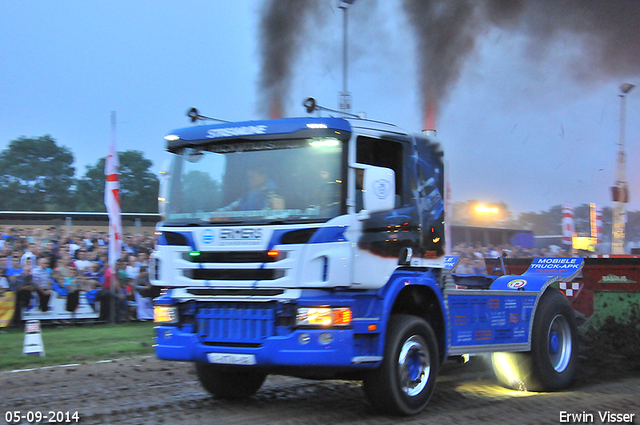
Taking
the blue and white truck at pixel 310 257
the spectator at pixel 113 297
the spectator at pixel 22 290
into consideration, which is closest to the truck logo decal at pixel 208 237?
the blue and white truck at pixel 310 257

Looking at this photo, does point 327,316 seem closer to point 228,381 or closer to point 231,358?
point 231,358

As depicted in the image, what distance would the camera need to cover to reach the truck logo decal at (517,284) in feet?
28.1

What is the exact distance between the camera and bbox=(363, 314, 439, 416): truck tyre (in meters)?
6.21

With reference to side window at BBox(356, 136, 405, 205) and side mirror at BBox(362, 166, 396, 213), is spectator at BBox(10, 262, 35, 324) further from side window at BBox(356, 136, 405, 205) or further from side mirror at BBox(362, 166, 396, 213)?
side mirror at BBox(362, 166, 396, 213)

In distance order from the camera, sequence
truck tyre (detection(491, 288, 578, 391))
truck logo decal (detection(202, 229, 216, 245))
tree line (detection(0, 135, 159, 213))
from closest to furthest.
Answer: truck logo decal (detection(202, 229, 216, 245))
truck tyre (detection(491, 288, 578, 391))
tree line (detection(0, 135, 159, 213))

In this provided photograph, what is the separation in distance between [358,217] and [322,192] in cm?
39

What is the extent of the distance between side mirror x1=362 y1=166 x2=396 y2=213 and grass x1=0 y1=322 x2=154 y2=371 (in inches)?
243

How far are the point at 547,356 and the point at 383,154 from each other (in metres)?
3.66

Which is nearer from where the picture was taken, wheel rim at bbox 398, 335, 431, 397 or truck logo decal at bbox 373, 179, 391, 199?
truck logo decal at bbox 373, 179, 391, 199

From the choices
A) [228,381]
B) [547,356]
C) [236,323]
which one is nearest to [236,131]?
[236,323]

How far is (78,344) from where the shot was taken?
1154 centimetres

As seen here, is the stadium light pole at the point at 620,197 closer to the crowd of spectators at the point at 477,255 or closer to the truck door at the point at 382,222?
the crowd of spectators at the point at 477,255

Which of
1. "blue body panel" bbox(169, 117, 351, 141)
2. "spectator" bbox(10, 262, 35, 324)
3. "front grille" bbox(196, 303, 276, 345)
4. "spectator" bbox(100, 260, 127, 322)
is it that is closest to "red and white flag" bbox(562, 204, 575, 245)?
"spectator" bbox(100, 260, 127, 322)

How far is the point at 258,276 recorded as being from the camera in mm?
6055
